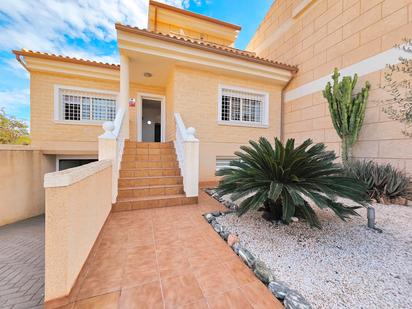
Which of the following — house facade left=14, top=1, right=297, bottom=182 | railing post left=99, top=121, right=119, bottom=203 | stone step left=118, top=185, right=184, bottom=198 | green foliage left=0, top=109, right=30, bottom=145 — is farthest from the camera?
green foliage left=0, top=109, right=30, bottom=145

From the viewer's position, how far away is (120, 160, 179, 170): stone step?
505cm

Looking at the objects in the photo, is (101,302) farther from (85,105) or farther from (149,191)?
(85,105)

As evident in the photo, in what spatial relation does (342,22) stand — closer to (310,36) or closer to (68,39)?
(310,36)

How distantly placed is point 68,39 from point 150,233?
1357 cm

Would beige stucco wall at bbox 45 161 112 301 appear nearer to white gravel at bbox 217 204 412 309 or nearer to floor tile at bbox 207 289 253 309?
floor tile at bbox 207 289 253 309

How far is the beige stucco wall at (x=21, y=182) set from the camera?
18.6 ft

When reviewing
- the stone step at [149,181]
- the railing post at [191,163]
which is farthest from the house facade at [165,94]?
the railing post at [191,163]

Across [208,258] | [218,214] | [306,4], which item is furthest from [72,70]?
[306,4]

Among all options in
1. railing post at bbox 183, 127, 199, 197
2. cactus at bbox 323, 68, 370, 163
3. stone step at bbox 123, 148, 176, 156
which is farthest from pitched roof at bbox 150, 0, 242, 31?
railing post at bbox 183, 127, 199, 197

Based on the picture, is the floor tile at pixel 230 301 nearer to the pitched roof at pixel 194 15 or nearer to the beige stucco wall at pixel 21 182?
the beige stucco wall at pixel 21 182

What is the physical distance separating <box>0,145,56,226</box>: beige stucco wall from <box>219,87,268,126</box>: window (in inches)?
285

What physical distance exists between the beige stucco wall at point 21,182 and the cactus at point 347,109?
417 inches

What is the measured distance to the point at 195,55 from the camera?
6.06m

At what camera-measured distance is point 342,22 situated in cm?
584
